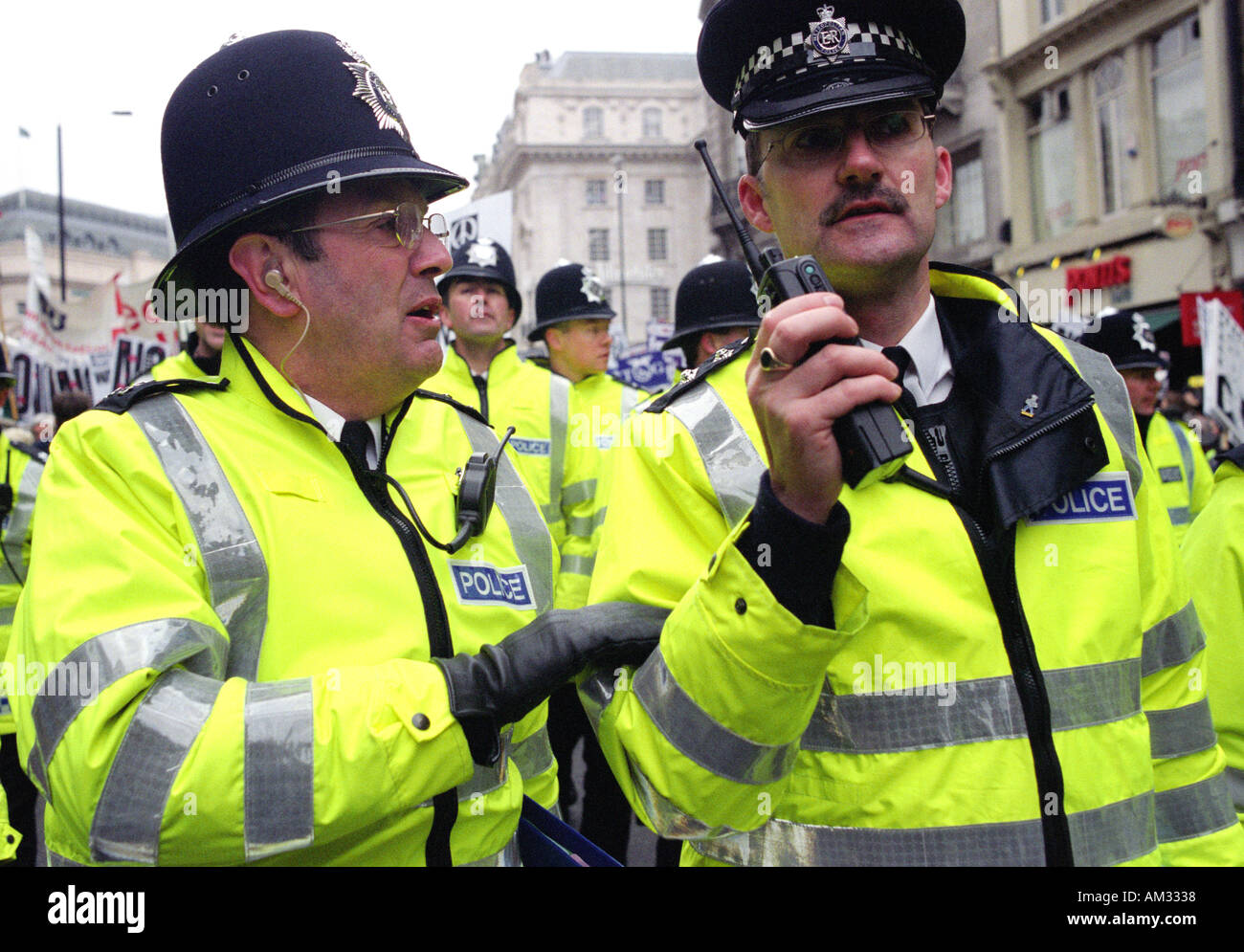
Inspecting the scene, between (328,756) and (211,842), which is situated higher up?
(328,756)

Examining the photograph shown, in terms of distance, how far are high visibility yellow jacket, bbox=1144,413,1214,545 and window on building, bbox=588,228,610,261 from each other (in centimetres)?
5704

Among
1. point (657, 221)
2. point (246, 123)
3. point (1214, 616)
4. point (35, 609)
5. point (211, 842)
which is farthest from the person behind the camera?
point (657, 221)

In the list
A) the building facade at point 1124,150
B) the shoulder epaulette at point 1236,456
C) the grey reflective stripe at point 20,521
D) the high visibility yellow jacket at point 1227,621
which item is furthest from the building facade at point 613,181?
the high visibility yellow jacket at point 1227,621

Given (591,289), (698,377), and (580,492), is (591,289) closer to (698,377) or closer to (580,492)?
(580,492)

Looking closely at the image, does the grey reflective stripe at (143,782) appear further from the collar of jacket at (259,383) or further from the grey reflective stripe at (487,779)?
the collar of jacket at (259,383)

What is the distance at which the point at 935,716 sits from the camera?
5.51ft

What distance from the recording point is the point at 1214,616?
2660mm

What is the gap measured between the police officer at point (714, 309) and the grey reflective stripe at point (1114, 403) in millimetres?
4033

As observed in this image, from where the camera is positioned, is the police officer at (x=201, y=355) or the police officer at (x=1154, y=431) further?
the police officer at (x=1154, y=431)

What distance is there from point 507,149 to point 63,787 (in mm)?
72180

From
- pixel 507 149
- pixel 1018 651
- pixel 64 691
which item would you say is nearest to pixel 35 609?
pixel 64 691

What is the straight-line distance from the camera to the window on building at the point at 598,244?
204 feet

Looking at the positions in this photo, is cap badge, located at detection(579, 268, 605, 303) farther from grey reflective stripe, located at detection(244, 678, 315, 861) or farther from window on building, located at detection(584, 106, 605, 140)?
window on building, located at detection(584, 106, 605, 140)
